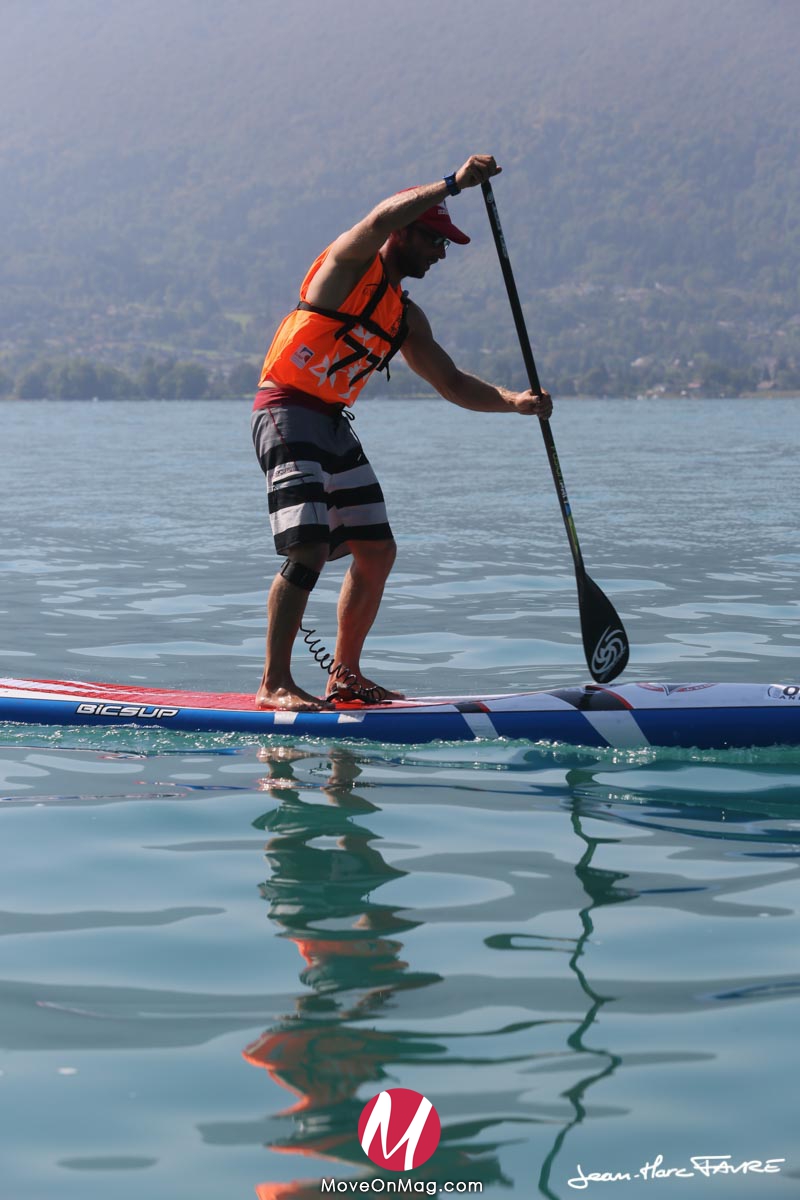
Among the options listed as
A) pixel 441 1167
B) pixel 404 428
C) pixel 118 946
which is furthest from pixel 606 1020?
pixel 404 428

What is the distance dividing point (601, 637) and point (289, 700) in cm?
134

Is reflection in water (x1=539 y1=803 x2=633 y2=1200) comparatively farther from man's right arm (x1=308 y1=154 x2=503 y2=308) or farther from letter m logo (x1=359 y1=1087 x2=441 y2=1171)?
man's right arm (x1=308 y1=154 x2=503 y2=308)

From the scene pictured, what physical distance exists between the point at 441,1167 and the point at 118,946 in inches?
52.2

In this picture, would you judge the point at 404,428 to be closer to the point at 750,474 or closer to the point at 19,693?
the point at 750,474

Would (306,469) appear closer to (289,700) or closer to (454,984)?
(289,700)

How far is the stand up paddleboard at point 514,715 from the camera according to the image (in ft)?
20.2

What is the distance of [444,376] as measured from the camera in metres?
7.18

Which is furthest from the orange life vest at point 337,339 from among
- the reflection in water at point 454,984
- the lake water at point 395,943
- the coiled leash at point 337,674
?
the reflection in water at point 454,984

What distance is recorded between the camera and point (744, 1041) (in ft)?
11.2

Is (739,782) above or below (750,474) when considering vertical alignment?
below

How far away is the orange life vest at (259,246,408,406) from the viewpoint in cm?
651

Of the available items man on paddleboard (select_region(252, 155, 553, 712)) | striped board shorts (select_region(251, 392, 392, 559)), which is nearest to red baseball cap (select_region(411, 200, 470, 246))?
man on paddleboard (select_region(252, 155, 553, 712))

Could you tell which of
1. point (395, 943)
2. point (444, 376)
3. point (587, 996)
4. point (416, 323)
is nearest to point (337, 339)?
point (416, 323)

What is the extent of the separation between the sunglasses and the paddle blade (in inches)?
59.3
